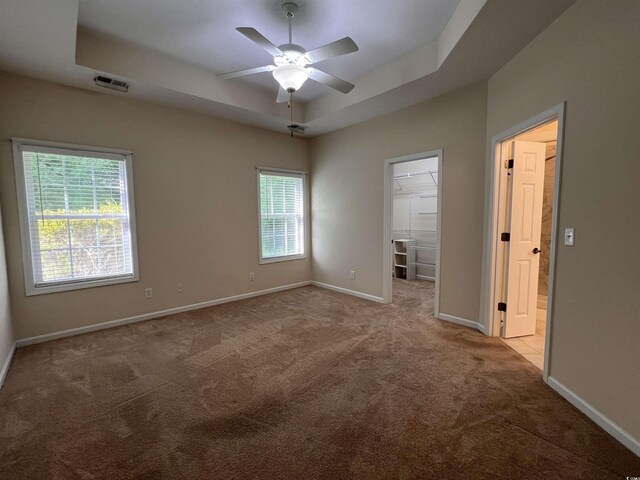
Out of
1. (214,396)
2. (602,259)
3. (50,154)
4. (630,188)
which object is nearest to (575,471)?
(602,259)

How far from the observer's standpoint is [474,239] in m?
3.26

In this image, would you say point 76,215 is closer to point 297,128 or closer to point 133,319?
point 133,319

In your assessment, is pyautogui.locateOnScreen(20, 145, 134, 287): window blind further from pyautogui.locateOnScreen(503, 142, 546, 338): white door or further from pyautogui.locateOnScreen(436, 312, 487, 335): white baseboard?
pyautogui.locateOnScreen(503, 142, 546, 338): white door

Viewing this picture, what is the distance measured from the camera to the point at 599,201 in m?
1.78

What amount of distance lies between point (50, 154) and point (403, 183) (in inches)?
226

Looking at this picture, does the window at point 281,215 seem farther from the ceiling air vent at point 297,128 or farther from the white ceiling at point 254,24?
the white ceiling at point 254,24

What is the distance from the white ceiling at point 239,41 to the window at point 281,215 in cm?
144

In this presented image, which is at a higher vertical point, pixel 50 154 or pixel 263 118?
pixel 263 118

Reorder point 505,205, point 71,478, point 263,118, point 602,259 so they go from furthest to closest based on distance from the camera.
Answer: point 263,118
point 505,205
point 602,259
point 71,478

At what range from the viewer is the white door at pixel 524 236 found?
2893 mm

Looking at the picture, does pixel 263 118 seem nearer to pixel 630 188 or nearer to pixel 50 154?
pixel 50 154

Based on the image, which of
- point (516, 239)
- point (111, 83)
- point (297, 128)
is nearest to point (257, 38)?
point (111, 83)

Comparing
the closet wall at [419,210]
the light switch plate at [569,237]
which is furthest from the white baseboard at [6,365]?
the closet wall at [419,210]

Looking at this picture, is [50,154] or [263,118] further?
[263,118]
